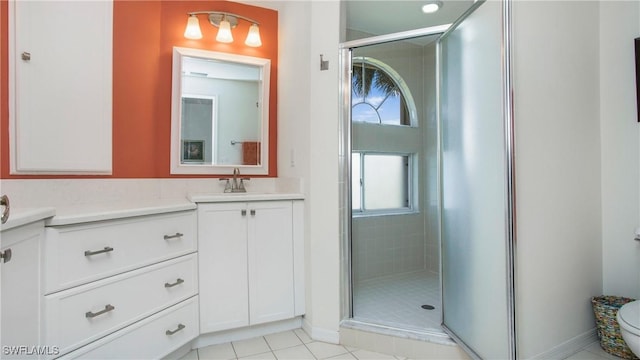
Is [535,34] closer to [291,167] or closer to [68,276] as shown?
[291,167]

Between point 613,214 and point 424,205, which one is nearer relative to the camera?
point 613,214

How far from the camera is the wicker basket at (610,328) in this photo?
1.68m

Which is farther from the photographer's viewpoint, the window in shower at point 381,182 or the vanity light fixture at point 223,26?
the window in shower at point 381,182

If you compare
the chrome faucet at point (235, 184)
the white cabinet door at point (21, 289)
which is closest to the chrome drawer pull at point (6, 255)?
the white cabinet door at point (21, 289)

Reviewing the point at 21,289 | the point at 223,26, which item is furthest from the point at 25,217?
the point at 223,26

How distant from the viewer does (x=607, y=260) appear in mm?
1943

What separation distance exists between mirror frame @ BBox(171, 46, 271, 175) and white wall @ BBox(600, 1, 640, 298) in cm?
226

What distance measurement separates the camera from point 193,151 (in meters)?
2.29

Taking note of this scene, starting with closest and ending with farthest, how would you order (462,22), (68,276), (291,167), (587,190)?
1. (68,276)
2. (462,22)
3. (587,190)
4. (291,167)

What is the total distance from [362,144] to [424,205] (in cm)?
92

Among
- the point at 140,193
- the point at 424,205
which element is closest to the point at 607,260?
the point at 424,205

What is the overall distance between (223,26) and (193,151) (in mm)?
959

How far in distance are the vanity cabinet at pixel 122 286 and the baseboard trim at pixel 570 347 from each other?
1.85 m

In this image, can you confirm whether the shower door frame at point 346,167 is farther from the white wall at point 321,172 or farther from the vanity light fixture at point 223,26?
the vanity light fixture at point 223,26
